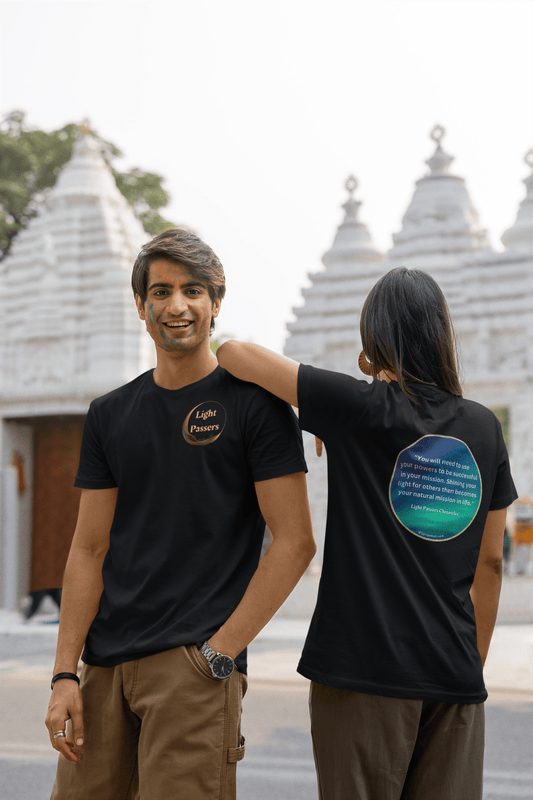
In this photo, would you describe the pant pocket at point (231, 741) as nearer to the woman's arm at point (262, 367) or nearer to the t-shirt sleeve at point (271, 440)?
the t-shirt sleeve at point (271, 440)

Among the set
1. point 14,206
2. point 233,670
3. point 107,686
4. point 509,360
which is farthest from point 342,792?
point 14,206

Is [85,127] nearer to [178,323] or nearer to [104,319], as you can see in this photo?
[104,319]

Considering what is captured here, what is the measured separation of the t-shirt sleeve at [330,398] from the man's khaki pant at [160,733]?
57 cm

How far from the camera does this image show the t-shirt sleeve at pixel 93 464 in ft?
6.77

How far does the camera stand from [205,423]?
1941mm

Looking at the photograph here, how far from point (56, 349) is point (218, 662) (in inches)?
404

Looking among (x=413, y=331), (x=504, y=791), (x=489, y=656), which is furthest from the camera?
(x=489, y=656)

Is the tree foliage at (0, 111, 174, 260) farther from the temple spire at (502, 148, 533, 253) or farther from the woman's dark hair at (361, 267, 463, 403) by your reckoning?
the woman's dark hair at (361, 267, 463, 403)

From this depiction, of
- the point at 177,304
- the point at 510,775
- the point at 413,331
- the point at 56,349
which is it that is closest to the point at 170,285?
the point at 177,304

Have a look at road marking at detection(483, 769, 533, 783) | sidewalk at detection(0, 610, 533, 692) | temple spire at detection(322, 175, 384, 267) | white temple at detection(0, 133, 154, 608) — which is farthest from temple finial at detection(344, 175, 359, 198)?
road marking at detection(483, 769, 533, 783)

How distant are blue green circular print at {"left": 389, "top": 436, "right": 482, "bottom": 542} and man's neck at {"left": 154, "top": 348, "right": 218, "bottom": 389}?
563 millimetres

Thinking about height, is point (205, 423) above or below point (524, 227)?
below

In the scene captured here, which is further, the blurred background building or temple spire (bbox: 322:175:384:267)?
temple spire (bbox: 322:175:384:267)

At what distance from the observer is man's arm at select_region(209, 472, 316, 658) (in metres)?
1.81
